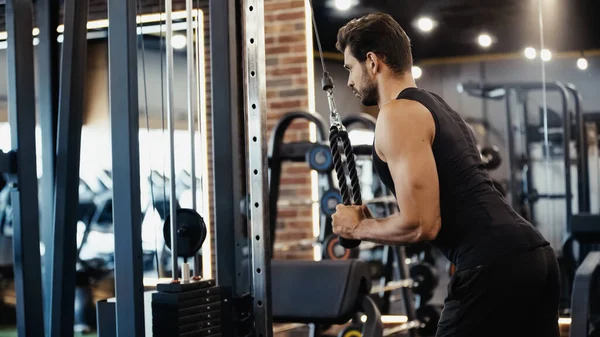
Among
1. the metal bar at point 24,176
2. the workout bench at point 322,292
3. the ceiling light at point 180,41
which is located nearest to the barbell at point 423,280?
the workout bench at point 322,292

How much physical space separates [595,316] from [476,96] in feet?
4.85

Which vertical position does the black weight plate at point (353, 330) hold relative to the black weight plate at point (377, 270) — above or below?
below

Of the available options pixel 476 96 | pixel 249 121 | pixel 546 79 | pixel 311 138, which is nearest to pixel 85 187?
pixel 311 138

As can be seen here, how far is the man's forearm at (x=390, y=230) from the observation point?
2.02 m

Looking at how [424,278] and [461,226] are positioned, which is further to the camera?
[424,278]

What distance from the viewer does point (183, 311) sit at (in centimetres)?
219

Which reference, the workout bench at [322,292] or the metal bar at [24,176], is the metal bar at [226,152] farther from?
the workout bench at [322,292]

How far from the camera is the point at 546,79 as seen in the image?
472cm

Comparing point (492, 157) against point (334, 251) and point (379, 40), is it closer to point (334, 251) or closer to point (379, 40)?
point (334, 251)

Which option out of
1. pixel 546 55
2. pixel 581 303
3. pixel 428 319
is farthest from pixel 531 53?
pixel 581 303

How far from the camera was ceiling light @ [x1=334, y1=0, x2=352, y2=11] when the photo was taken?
5.29m

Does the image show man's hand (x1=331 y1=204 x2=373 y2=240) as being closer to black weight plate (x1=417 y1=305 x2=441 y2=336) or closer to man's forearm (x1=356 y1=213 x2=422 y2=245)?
man's forearm (x1=356 y1=213 x2=422 y2=245)

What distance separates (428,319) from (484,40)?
1.71 m

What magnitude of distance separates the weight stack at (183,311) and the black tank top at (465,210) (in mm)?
672
